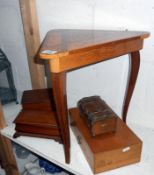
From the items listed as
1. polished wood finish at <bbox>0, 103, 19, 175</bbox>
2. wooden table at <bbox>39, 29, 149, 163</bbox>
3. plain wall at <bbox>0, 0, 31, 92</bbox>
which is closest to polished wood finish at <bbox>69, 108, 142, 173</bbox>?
wooden table at <bbox>39, 29, 149, 163</bbox>

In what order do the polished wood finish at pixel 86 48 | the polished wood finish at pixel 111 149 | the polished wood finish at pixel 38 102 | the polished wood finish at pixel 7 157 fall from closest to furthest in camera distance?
the polished wood finish at pixel 86 48 < the polished wood finish at pixel 111 149 < the polished wood finish at pixel 38 102 < the polished wood finish at pixel 7 157

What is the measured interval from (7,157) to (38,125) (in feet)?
1.62

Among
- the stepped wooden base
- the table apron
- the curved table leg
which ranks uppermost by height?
the table apron

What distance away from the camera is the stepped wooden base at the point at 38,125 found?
129 cm

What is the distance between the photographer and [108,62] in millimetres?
1364

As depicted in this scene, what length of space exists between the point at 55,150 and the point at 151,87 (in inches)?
28.3

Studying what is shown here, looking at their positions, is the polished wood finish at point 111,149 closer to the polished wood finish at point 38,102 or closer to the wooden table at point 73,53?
the wooden table at point 73,53

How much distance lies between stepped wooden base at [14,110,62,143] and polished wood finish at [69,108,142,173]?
215mm

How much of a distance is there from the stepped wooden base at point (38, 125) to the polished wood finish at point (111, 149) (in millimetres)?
215

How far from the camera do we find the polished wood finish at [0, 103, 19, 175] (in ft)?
5.01

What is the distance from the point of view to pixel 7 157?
1.57m

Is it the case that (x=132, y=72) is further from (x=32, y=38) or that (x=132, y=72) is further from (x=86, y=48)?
(x=32, y=38)

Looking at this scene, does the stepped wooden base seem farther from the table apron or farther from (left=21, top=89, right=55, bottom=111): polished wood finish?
the table apron

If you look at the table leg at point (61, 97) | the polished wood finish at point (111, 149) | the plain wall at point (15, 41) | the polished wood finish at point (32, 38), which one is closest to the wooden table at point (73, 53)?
the table leg at point (61, 97)
